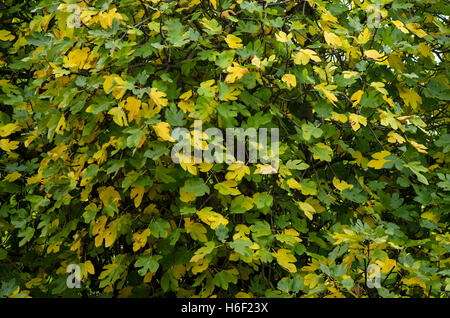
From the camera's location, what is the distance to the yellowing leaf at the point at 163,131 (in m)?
2.41

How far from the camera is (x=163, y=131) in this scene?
2.44m

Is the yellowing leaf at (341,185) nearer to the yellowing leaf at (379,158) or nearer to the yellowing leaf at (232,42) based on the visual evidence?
the yellowing leaf at (379,158)

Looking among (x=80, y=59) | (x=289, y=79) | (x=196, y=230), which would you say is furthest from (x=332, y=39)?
(x=80, y=59)

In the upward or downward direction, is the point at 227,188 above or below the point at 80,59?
below

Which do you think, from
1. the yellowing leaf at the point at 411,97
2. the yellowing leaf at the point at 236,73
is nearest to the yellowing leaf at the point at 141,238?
the yellowing leaf at the point at 236,73

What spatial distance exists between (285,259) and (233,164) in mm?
539

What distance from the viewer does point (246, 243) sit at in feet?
8.24

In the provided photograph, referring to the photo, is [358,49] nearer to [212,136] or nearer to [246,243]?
[212,136]

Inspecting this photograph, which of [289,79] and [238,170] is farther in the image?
[289,79]

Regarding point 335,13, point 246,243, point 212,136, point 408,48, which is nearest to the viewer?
point 246,243

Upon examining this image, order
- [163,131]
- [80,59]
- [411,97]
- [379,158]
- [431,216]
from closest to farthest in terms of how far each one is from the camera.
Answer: [163,131]
[80,59]
[379,158]
[431,216]
[411,97]

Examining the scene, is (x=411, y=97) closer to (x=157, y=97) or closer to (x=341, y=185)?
(x=341, y=185)

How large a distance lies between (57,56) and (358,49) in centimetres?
167
